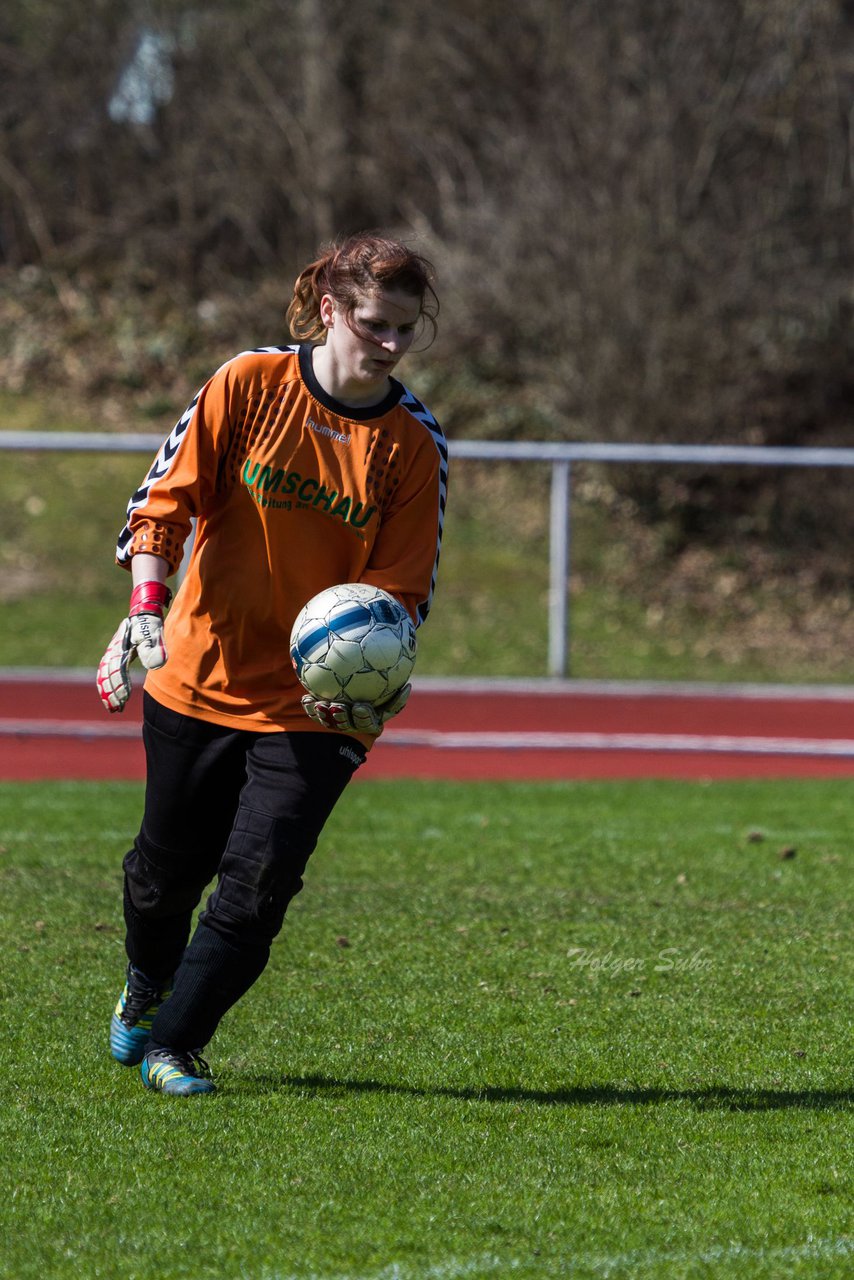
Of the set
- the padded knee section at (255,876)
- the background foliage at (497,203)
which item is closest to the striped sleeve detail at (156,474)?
the padded knee section at (255,876)

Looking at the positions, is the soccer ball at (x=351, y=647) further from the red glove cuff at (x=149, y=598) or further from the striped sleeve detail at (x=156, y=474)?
the striped sleeve detail at (x=156, y=474)

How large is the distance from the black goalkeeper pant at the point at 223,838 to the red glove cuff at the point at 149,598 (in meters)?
0.34

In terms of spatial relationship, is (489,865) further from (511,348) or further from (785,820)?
(511,348)

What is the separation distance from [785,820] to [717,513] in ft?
34.6

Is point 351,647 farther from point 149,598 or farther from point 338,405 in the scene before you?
point 338,405

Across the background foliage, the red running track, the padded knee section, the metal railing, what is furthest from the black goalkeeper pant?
the background foliage

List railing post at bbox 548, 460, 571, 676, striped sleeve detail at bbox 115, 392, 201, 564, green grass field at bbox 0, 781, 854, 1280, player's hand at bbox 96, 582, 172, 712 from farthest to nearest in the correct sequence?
railing post at bbox 548, 460, 571, 676 → striped sleeve detail at bbox 115, 392, 201, 564 → player's hand at bbox 96, 582, 172, 712 → green grass field at bbox 0, 781, 854, 1280

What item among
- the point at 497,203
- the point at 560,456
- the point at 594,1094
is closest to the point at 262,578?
the point at 594,1094

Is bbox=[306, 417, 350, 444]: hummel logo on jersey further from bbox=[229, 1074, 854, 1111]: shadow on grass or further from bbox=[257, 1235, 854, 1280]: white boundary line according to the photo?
bbox=[257, 1235, 854, 1280]: white boundary line

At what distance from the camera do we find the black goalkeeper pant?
3906 millimetres

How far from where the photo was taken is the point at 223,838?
13.7ft

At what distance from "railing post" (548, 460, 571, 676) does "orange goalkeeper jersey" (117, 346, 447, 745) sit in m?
8.90

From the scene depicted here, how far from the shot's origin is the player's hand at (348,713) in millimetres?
3852

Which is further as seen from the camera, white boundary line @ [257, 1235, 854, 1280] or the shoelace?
the shoelace
